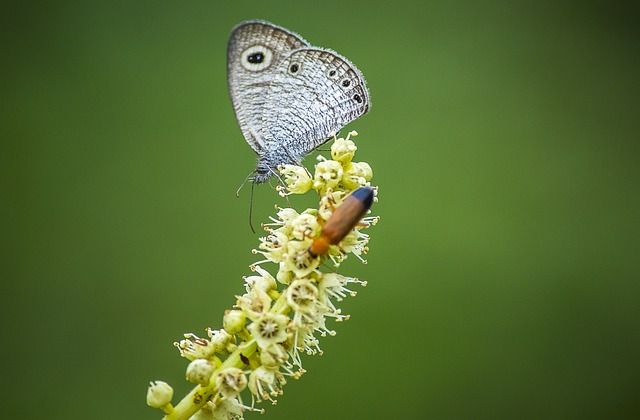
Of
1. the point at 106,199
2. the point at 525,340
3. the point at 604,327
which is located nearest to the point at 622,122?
the point at 604,327

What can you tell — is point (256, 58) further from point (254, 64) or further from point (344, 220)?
point (344, 220)

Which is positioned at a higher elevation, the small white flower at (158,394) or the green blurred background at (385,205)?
the green blurred background at (385,205)

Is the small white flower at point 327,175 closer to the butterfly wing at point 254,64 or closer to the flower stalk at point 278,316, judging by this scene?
the flower stalk at point 278,316

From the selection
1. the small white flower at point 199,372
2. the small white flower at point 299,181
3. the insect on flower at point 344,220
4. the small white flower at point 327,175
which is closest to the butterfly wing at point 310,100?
the small white flower at point 299,181

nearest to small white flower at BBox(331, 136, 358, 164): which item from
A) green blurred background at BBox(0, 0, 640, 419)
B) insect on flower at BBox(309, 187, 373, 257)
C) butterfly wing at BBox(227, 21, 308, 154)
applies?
insect on flower at BBox(309, 187, 373, 257)

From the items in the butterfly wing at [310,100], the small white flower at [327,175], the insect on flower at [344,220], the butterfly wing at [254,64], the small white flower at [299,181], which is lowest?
the insect on flower at [344,220]

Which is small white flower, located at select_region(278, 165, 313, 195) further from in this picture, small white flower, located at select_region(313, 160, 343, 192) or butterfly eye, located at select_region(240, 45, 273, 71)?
butterfly eye, located at select_region(240, 45, 273, 71)
